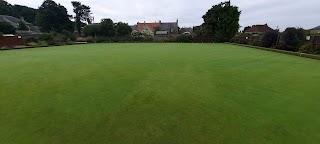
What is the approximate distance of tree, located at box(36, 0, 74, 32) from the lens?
44469mm

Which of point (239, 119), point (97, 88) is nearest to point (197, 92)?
point (239, 119)

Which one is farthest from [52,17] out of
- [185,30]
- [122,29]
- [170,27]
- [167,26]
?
[185,30]

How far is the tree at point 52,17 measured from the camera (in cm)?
4447

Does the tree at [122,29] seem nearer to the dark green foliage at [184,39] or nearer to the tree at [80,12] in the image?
the dark green foliage at [184,39]

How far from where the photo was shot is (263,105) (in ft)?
11.1

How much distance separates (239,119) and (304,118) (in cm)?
93

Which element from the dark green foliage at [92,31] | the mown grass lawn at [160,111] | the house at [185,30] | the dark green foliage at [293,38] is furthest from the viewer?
Result: the house at [185,30]

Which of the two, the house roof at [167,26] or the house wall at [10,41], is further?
the house roof at [167,26]

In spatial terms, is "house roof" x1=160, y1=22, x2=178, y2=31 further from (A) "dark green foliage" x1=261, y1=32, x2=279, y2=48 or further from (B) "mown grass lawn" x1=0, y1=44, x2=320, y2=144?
(B) "mown grass lawn" x1=0, y1=44, x2=320, y2=144

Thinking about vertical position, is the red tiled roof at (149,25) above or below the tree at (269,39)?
above

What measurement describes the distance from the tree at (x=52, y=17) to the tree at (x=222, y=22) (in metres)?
32.1

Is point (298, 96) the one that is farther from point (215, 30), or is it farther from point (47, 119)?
point (215, 30)

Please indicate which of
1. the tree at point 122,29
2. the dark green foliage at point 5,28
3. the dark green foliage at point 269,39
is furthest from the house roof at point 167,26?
the dark green foliage at point 269,39

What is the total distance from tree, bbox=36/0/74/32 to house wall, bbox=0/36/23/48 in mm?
22678
